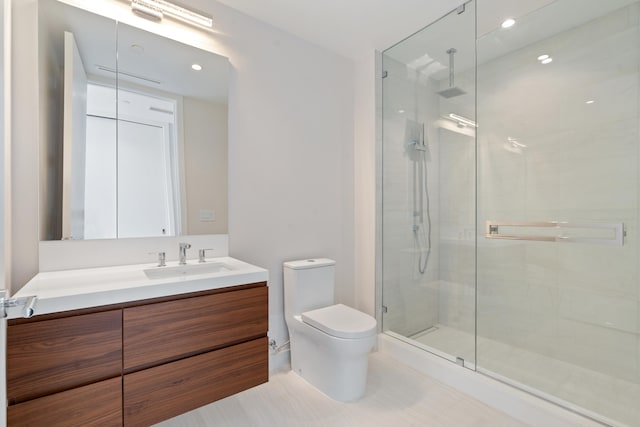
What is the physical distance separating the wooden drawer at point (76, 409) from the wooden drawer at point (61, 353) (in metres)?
0.02

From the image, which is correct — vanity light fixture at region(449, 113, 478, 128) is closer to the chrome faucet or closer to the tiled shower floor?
the tiled shower floor

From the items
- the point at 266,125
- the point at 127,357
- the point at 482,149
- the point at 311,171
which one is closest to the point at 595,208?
the point at 482,149

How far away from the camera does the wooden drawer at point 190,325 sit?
1200 millimetres

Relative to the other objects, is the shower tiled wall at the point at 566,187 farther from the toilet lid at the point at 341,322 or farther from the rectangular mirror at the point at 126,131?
the rectangular mirror at the point at 126,131

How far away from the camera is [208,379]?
136 centimetres

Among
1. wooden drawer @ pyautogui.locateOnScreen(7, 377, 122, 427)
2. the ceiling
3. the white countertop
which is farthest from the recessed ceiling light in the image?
wooden drawer @ pyautogui.locateOnScreen(7, 377, 122, 427)

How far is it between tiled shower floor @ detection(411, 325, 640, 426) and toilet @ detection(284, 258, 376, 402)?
0.77 m

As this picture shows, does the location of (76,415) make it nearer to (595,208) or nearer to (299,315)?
(299,315)

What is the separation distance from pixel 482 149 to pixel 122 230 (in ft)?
8.38

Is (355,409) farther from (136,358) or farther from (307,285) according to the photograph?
(136,358)

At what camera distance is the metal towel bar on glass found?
182 centimetres

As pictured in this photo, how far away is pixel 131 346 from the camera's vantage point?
1.19m

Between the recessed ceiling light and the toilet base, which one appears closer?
the toilet base

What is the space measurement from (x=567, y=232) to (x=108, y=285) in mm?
2587
